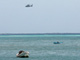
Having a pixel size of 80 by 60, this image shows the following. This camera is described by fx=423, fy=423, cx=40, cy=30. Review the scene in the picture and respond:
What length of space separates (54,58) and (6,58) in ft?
31.2

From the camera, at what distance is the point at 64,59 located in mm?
81250

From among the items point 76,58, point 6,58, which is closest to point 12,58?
point 6,58

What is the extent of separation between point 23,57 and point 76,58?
34.6ft

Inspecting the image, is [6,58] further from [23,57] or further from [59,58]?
[59,58]

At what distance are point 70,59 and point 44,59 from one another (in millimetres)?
5032

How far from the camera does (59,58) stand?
274ft

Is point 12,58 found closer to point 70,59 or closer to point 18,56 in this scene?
point 18,56

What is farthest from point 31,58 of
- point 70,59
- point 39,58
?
point 70,59

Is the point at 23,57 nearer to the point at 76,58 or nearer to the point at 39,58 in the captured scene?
the point at 39,58

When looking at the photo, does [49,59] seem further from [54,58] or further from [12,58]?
[12,58]

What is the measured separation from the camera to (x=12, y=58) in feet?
272

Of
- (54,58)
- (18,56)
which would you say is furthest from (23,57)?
(54,58)

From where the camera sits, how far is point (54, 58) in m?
83.3

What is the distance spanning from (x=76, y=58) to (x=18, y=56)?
11570mm
